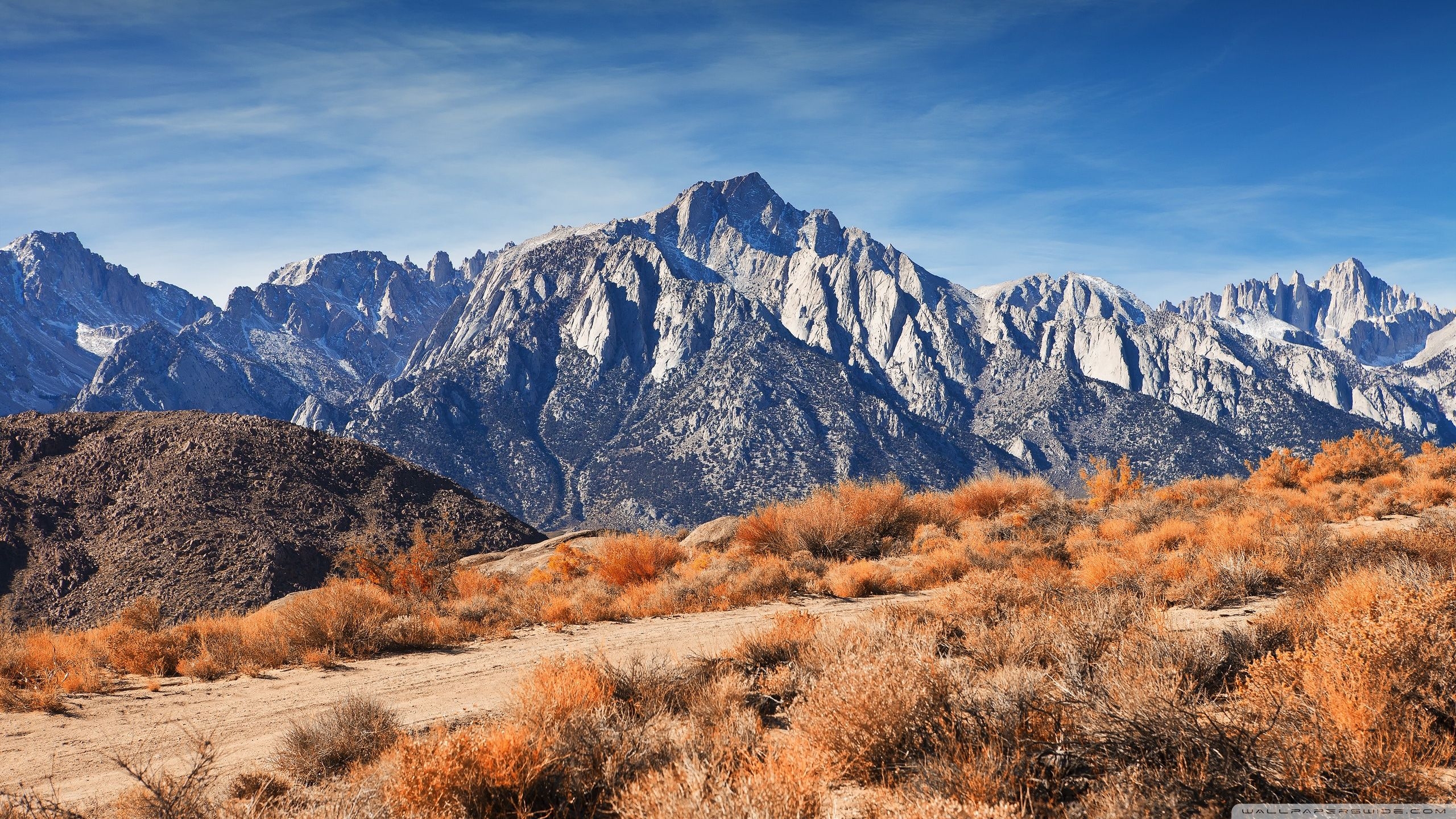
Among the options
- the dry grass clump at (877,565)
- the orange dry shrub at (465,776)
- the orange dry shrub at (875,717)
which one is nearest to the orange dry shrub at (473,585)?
the dry grass clump at (877,565)

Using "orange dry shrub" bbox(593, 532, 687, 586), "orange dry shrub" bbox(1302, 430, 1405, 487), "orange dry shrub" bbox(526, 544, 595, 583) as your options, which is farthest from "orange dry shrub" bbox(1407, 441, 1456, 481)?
"orange dry shrub" bbox(526, 544, 595, 583)

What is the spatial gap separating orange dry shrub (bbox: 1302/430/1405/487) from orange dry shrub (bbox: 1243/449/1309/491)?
266mm

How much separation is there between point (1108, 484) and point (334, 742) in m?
21.5


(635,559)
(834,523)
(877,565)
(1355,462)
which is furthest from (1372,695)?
(1355,462)

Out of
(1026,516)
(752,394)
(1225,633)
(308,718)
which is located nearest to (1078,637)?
Answer: (1225,633)

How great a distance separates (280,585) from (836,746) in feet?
113

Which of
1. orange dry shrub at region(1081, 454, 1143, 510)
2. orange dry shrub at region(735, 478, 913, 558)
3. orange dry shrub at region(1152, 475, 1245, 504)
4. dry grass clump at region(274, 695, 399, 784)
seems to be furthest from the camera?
orange dry shrub at region(1081, 454, 1143, 510)

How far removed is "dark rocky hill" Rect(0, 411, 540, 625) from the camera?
107 ft

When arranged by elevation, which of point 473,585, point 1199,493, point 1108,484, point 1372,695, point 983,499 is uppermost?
point 1372,695

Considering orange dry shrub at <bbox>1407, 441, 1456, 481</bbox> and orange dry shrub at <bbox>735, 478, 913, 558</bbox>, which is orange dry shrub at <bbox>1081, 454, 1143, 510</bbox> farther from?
orange dry shrub at <bbox>1407, 441, 1456, 481</bbox>

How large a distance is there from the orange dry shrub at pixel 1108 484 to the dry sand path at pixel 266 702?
13.0 metres

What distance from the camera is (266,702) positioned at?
8125mm

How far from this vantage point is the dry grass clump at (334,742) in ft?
19.1

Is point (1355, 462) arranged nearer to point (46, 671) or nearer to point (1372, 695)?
point (1372, 695)
